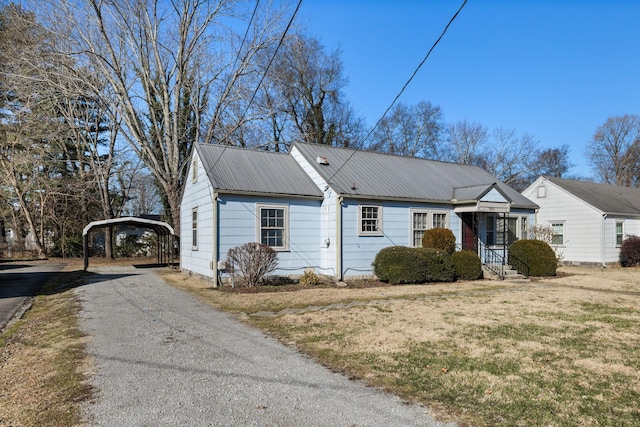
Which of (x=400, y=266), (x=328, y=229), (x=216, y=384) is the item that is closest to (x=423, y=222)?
(x=400, y=266)

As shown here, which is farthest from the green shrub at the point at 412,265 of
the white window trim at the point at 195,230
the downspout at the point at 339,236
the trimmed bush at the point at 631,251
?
the trimmed bush at the point at 631,251

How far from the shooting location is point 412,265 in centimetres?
1399

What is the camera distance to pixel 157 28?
23.1 m

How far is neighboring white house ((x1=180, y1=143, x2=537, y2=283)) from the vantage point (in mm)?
13797

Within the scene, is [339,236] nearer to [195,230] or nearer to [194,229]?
[195,230]

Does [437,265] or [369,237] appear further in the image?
[369,237]

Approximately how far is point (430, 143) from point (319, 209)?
2863cm

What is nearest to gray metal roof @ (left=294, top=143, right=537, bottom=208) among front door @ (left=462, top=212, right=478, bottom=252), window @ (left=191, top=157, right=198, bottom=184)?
front door @ (left=462, top=212, right=478, bottom=252)

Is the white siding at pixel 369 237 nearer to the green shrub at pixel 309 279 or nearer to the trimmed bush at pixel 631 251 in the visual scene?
the green shrub at pixel 309 279

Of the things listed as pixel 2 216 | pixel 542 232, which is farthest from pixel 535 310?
pixel 2 216

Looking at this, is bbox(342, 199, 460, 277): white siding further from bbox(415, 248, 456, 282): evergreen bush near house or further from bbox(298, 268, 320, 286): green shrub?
bbox(415, 248, 456, 282): evergreen bush near house

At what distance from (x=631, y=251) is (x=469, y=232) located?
1033cm

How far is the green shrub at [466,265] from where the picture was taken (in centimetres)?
1509

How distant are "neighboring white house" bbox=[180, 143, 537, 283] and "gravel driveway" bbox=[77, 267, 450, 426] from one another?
6.03 m
